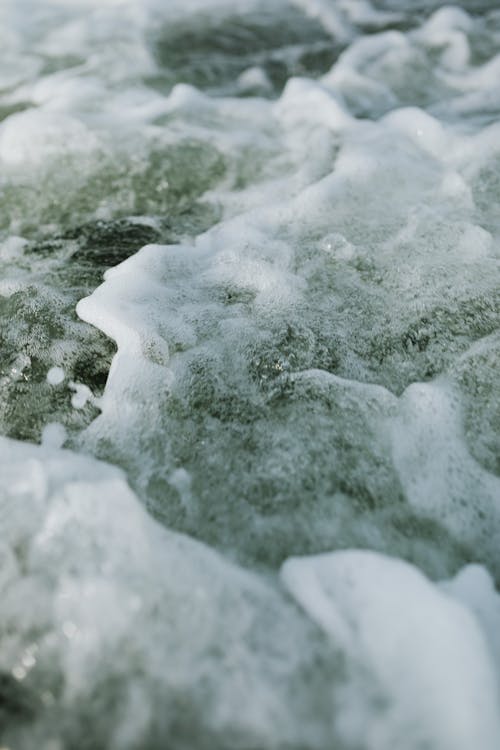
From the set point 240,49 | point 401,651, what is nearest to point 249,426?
point 401,651

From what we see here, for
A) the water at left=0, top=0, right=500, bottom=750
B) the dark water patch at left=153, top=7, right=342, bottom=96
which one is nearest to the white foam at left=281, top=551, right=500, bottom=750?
the water at left=0, top=0, right=500, bottom=750

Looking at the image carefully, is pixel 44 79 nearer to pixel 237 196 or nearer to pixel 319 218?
pixel 237 196

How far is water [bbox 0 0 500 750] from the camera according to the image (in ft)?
4.33

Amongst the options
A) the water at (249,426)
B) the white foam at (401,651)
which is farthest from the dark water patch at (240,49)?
the white foam at (401,651)

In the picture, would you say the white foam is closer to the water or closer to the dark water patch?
the water

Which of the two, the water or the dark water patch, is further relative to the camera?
the dark water patch

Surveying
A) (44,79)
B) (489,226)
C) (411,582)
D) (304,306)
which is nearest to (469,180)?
(489,226)

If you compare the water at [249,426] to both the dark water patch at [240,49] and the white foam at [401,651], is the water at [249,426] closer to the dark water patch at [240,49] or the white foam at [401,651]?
the white foam at [401,651]

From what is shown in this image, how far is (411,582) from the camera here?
4.78 feet

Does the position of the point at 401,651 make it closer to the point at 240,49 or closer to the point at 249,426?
the point at 249,426

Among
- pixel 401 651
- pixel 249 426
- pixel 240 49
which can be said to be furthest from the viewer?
pixel 240 49

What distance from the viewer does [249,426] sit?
196 centimetres

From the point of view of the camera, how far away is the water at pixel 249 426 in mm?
1319

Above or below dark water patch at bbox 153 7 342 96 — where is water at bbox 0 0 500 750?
below
